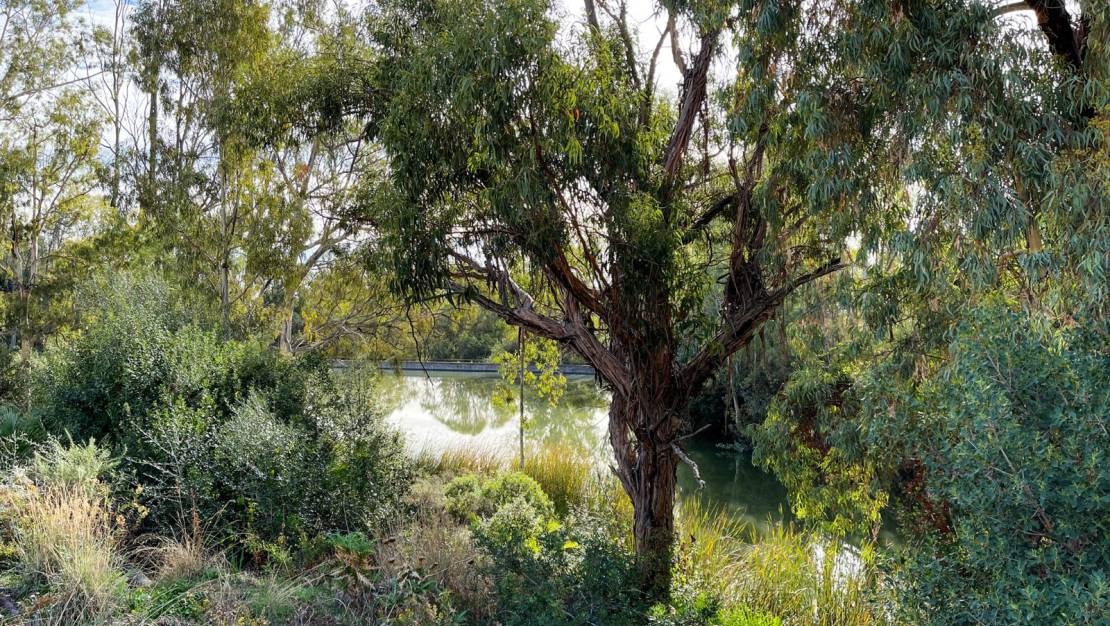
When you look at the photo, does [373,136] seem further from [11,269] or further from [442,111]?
[11,269]

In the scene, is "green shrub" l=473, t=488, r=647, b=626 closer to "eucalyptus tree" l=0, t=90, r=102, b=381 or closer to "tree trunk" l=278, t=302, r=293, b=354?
"tree trunk" l=278, t=302, r=293, b=354

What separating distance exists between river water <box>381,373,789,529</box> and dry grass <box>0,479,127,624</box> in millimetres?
3360

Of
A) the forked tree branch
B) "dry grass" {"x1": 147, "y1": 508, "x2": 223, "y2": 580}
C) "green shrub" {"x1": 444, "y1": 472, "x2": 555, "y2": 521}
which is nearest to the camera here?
"dry grass" {"x1": 147, "y1": 508, "x2": 223, "y2": 580}

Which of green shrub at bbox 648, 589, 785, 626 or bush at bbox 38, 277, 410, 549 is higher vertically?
bush at bbox 38, 277, 410, 549

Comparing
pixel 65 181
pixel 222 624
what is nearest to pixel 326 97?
pixel 222 624

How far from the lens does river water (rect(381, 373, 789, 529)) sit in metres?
10.4

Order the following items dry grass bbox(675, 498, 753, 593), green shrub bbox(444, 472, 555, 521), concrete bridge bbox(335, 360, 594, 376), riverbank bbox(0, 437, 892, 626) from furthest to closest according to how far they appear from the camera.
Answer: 1. concrete bridge bbox(335, 360, 594, 376)
2. green shrub bbox(444, 472, 555, 521)
3. dry grass bbox(675, 498, 753, 593)
4. riverbank bbox(0, 437, 892, 626)

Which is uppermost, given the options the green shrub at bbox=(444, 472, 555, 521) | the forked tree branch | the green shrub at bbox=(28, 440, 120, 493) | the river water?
the forked tree branch

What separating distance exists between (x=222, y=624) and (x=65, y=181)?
12.9 metres

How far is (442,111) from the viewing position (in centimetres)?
446

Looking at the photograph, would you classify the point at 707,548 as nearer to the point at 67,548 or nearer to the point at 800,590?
the point at 800,590

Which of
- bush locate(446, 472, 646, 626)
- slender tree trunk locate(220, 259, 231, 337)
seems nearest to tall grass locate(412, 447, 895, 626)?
bush locate(446, 472, 646, 626)

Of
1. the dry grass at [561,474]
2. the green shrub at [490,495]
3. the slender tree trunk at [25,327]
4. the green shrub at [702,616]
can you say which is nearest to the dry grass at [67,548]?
the green shrub at [702,616]

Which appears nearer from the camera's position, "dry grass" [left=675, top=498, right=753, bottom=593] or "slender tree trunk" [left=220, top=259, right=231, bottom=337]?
"dry grass" [left=675, top=498, right=753, bottom=593]
